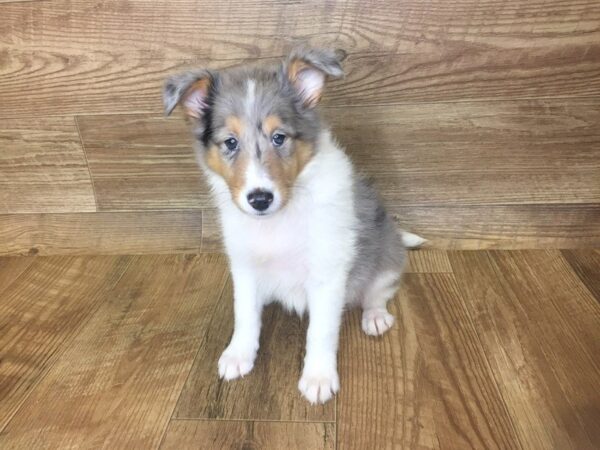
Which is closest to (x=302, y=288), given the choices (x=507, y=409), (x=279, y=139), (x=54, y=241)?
(x=279, y=139)

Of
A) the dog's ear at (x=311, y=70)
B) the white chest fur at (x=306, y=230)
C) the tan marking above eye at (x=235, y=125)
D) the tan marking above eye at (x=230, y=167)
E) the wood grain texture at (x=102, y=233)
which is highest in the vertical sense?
the dog's ear at (x=311, y=70)

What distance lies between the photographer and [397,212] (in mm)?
2621

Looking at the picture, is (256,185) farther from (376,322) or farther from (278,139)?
(376,322)

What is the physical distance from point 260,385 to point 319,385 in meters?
0.22

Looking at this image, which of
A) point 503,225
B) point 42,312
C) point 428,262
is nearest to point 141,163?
point 42,312

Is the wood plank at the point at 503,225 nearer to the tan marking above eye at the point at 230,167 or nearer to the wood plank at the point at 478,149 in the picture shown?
the wood plank at the point at 478,149

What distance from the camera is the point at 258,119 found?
1670mm

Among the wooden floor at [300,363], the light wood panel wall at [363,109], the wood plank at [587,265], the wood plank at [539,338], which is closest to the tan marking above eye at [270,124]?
the light wood panel wall at [363,109]

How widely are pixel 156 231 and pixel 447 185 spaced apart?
1549mm

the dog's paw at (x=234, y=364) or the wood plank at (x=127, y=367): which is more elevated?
the dog's paw at (x=234, y=364)

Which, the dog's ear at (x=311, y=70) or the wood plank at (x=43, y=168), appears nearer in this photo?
the dog's ear at (x=311, y=70)

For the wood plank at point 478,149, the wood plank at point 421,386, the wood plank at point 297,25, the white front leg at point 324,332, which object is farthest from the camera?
the wood plank at point 478,149

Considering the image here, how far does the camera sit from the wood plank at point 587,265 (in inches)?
89.4

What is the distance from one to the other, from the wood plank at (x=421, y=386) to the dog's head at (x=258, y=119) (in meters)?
0.70
